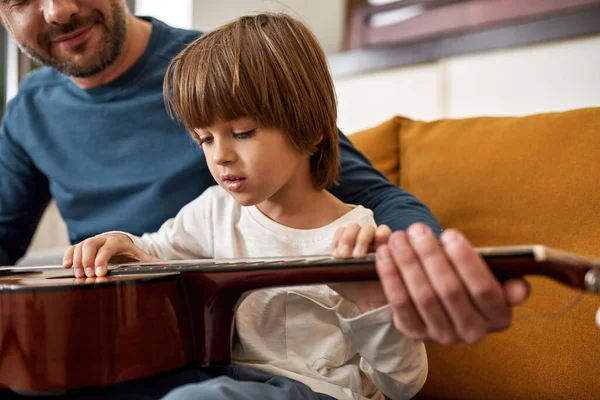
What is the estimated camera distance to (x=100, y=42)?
4.70 ft

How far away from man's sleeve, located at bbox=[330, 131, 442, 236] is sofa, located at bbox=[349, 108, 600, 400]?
131 mm

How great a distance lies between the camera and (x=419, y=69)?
1705 mm

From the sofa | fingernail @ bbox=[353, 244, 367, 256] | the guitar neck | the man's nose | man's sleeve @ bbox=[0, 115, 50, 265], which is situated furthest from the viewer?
man's sleeve @ bbox=[0, 115, 50, 265]

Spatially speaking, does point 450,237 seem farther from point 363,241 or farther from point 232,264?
point 232,264

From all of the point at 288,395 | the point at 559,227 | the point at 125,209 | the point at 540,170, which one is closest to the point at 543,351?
the point at 559,227

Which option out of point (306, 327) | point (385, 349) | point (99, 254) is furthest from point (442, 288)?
point (99, 254)

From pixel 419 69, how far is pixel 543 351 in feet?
2.70

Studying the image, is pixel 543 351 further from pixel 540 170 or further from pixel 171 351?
pixel 171 351

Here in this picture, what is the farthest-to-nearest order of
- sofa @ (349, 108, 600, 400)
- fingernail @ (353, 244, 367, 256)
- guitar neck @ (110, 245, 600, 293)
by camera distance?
sofa @ (349, 108, 600, 400) → fingernail @ (353, 244, 367, 256) → guitar neck @ (110, 245, 600, 293)

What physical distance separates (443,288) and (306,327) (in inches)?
15.0

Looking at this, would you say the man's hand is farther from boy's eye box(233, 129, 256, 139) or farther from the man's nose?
the man's nose

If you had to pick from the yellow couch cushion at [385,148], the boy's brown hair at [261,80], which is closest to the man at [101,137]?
the yellow couch cushion at [385,148]

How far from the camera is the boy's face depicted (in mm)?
971

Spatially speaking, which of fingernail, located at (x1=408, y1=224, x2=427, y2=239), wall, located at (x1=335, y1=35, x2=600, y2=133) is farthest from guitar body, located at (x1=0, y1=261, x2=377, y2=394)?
wall, located at (x1=335, y1=35, x2=600, y2=133)
